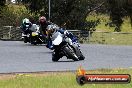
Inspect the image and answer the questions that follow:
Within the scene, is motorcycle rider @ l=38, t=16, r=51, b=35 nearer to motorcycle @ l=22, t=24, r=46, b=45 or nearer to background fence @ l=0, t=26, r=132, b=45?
motorcycle @ l=22, t=24, r=46, b=45

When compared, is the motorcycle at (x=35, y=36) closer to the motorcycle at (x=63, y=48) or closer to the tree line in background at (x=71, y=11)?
the motorcycle at (x=63, y=48)

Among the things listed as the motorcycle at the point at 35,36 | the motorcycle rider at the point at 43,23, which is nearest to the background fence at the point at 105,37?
the motorcycle at the point at 35,36

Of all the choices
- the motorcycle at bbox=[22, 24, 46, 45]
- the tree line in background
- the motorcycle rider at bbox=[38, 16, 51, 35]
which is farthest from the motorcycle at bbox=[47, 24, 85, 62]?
the tree line in background

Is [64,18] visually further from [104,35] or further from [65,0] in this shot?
[104,35]

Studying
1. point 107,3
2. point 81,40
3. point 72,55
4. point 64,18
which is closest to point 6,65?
point 72,55

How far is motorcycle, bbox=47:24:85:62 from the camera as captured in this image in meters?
16.2

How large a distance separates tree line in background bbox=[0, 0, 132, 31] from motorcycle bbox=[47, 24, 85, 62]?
21.8 meters

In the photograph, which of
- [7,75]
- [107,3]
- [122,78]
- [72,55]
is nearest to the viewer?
[122,78]

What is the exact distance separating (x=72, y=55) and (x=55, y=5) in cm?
2572

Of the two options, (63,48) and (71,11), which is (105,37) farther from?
(63,48)

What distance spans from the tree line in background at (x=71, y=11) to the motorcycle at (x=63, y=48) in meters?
21.8

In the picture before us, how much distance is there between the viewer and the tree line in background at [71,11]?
40.8m

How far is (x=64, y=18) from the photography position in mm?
41125

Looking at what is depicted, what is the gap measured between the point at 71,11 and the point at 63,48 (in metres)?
24.9
